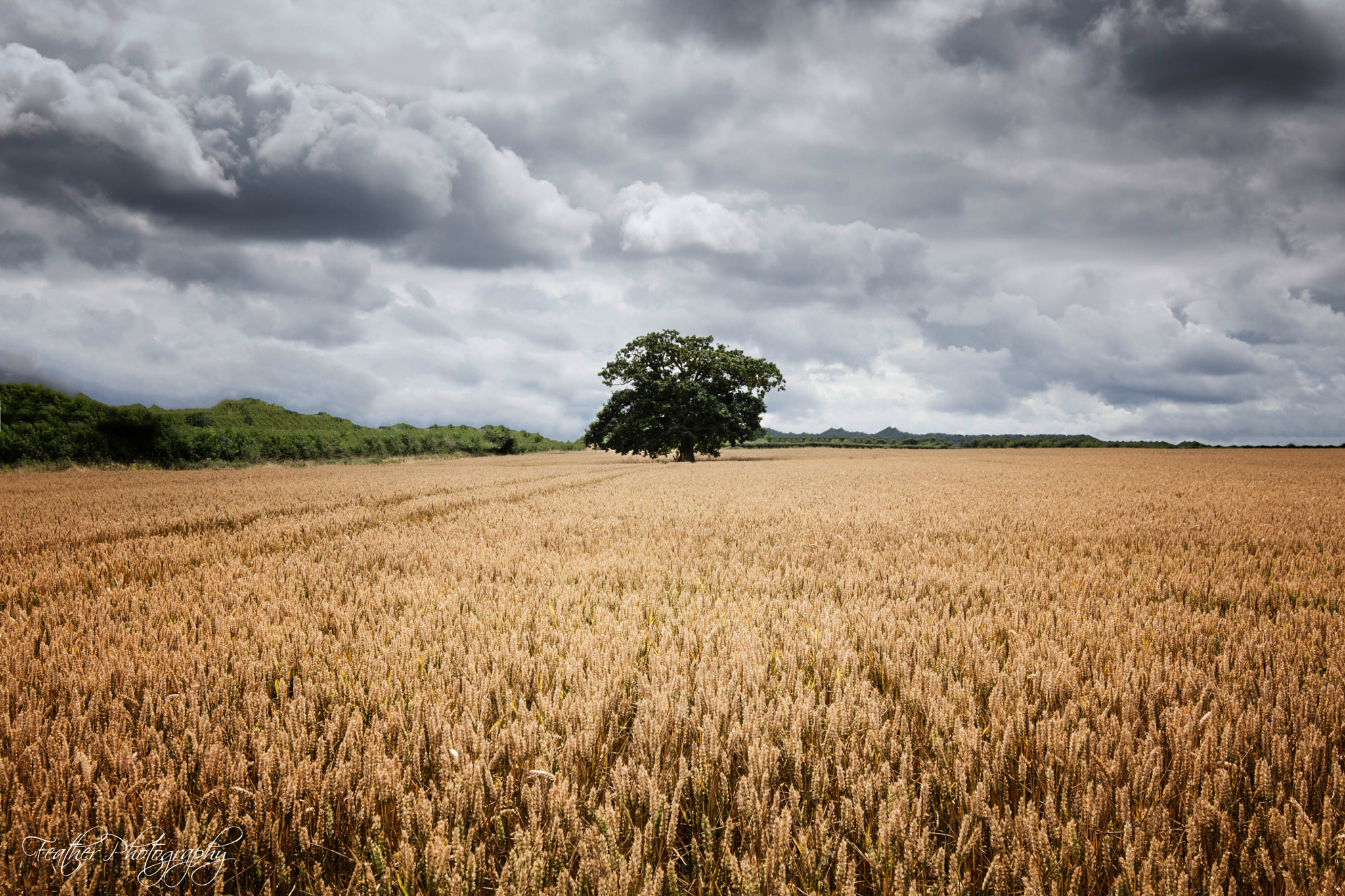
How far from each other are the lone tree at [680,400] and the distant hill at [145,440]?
3232cm

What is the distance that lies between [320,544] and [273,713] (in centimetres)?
538

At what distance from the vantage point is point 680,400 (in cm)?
4156

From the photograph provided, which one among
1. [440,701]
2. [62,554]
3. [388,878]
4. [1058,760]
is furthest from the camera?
[62,554]

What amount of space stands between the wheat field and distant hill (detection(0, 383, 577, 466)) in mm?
46870

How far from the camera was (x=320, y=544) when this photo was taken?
22.5ft

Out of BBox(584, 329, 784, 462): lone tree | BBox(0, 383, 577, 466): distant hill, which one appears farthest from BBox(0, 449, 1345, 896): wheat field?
BBox(0, 383, 577, 466): distant hill

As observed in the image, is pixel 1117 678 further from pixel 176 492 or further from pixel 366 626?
pixel 176 492

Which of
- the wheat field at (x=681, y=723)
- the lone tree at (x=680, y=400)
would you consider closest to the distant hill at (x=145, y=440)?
the lone tree at (x=680, y=400)

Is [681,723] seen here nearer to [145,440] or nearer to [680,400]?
[680,400]

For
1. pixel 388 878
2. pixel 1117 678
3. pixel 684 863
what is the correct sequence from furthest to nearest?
pixel 1117 678, pixel 684 863, pixel 388 878

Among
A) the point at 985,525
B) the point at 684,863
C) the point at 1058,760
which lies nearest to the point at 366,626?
the point at 684,863

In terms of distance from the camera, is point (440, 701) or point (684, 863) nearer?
point (684, 863)

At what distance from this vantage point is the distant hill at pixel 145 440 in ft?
121

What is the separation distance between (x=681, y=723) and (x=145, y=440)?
5678 centimetres
